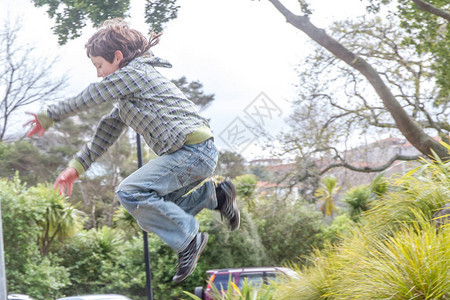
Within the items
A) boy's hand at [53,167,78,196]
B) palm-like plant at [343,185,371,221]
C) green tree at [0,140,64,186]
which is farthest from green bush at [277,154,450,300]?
green tree at [0,140,64,186]

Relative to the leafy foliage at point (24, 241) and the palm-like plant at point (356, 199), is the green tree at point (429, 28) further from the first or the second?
the leafy foliage at point (24, 241)

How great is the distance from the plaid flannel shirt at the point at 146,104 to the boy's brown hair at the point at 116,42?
0.06 m

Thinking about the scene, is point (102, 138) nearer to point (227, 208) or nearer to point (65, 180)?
point (65, 180)

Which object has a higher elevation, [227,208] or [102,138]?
[102,138]

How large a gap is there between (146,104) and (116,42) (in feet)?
0.99

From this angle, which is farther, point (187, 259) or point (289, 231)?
point (289, 231)

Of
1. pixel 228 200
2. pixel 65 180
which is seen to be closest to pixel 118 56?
pixel 65 180

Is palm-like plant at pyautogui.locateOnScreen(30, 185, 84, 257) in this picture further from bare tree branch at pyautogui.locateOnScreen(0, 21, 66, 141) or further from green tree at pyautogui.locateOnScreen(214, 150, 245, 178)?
green tree at pyautogui.locateOnScreen(214, 150, 245, 178)

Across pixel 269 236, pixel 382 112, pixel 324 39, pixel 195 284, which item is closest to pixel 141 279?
pixel 195 284

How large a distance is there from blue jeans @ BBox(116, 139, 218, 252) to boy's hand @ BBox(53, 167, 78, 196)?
30 centimetres

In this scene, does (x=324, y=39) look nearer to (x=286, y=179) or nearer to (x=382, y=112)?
(x=382, y=112)

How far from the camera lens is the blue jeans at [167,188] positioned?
2252 millimetres

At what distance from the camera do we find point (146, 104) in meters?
2.28

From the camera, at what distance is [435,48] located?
883 cm
